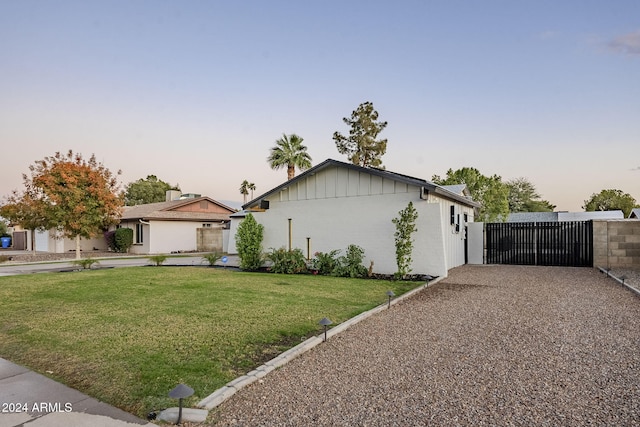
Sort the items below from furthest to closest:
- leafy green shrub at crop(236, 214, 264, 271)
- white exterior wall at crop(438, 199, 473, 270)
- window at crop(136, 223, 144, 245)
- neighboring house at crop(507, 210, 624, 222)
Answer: neighboring house at crop(507, 210, 624, 222) → window at crop(136, 223, 144, 245) → leafy green shrub at crop(236, 214, 264, 271) → white exterior wall at crop(438, 199, 473, 270)

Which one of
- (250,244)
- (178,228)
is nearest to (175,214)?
(178,228)

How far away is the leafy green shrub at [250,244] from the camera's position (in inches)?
564

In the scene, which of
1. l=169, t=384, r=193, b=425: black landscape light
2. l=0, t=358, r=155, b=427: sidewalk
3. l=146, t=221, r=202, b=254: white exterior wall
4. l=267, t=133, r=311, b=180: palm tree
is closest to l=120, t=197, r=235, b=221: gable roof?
l=146, t=221, r=202, b=254: white exterior wall

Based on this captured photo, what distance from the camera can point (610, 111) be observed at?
14164 millimetres

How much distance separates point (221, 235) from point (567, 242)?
21359mm

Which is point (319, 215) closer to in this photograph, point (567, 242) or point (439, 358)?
point (439, 358)

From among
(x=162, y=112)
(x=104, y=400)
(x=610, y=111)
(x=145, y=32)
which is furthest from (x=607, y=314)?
(x=162, y=112)

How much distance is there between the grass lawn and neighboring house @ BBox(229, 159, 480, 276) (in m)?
1.89

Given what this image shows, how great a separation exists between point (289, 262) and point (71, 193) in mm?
15450

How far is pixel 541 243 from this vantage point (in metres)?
15.6

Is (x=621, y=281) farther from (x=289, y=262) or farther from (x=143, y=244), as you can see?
(x=143, y=244)

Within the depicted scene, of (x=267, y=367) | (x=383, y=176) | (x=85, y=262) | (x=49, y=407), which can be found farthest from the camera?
(x=85, y=262)

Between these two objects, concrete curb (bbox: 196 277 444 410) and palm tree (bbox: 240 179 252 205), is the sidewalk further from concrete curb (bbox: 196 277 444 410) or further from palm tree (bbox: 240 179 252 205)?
palm tree (bbox: 240 179 252 205)

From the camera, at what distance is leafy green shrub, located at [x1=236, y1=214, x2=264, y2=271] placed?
47.0ft
